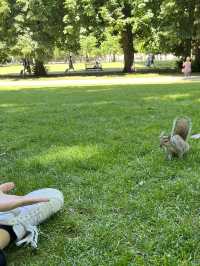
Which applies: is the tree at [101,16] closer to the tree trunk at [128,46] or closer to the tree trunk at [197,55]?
the tree trunk at [128,46]

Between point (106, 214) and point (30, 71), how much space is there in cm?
3260

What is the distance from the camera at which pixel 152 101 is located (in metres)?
11.6

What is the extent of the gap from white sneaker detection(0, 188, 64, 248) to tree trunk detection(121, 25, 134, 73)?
26767mm

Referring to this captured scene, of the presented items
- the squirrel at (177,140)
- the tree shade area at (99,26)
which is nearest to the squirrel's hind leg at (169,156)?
the squirrel at (177,140)

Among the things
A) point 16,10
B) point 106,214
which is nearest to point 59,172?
point 106,214

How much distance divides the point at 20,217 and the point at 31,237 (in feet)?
0.54

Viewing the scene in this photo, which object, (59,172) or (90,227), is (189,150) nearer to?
(59,172)

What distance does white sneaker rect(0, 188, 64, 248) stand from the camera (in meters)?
3.30

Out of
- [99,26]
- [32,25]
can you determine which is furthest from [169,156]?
[32,25]

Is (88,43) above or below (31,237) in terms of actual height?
above

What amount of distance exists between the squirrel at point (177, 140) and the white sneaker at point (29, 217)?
166cm

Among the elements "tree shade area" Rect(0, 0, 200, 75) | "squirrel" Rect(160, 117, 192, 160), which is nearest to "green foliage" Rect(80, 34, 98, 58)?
"tree shade area" Rect(0, 0, 200, 75)

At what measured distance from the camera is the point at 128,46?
31.0 meters

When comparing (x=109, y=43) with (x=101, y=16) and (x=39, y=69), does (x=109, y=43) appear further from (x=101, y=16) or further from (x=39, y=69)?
(x=39, y=69)
